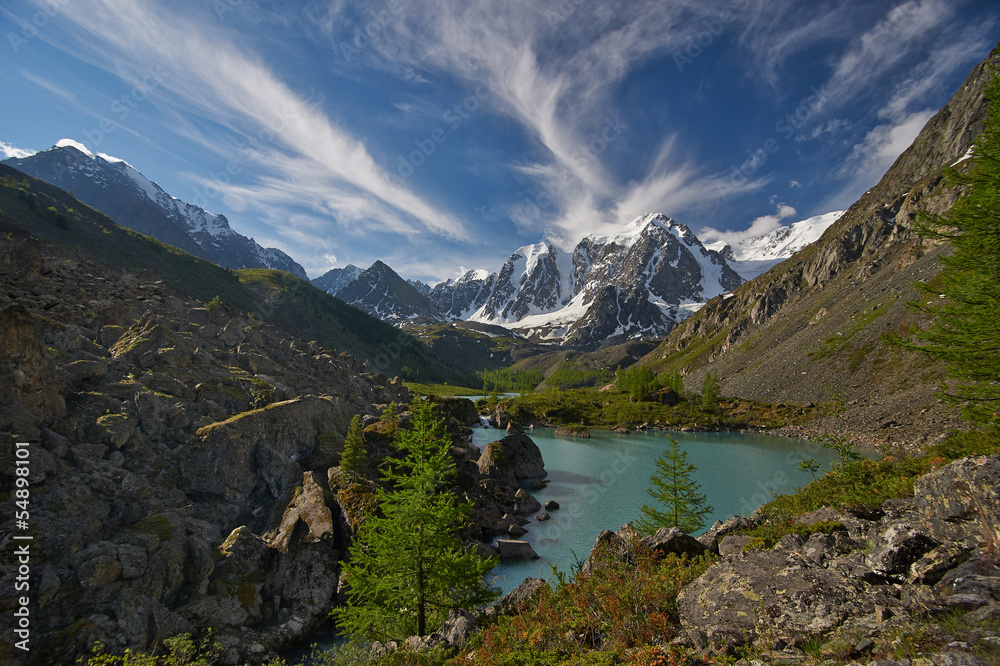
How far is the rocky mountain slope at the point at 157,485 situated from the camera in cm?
1559

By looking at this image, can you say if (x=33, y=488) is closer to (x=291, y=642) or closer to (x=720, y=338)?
(x=291, y=642)

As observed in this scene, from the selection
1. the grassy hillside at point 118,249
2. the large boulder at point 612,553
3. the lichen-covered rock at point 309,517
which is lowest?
the lichen-covered rock at point 309,517

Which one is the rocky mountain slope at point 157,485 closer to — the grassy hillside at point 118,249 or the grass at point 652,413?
the grassy hillside at point 118,249

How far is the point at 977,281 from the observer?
12.7 meters

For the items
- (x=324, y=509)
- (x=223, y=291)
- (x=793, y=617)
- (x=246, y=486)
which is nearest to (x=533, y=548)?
(x=324, y=509)

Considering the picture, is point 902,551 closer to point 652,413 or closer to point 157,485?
point 157,485

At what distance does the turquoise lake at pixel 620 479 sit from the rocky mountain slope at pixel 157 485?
5.29 m

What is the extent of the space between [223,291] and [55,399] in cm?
16526

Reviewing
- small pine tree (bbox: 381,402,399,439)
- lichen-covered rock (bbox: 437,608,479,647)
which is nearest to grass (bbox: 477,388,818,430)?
small pine tree (bbox: 381,402,399,439)

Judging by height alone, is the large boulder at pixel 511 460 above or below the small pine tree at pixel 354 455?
below

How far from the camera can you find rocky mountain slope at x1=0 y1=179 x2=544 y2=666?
15.6 metres

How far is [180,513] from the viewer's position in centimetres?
2075

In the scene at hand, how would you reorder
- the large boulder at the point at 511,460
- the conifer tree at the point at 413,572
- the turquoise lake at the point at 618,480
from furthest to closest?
the large boulder at the point at 511,460
the turquoise lake at the point at 618,480
the conifer tree at the point at 413,572

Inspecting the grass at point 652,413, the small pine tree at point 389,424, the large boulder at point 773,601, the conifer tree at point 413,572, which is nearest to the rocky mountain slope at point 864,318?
the grass at point 652,413
